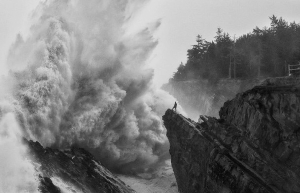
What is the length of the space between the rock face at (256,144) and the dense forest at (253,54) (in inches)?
857

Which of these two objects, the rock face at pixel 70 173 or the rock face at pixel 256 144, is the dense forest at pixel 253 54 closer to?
the rock face at pixel 256 144

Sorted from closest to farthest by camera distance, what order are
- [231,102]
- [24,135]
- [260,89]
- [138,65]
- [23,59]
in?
[260,89], [231,102], [24,135], [23,59], [138,65]

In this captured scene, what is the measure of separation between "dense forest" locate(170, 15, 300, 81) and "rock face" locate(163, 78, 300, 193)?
71.4 ft

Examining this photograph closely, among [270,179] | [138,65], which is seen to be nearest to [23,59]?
[138,65]

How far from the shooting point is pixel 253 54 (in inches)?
1805

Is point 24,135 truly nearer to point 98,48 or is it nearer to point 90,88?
point 90,88

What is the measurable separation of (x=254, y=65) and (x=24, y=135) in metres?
32.8

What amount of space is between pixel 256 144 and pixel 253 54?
30.1 metres

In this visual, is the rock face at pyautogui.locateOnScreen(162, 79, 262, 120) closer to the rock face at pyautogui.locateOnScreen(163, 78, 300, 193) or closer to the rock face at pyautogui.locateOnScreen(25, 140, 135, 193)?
the rock face at pyautogui.locateOnScreen(163, 78, 300, 193)

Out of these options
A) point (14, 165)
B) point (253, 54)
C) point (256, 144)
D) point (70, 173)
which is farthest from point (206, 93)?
point (14, 165)

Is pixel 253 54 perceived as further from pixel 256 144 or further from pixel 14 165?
pixel 14 165

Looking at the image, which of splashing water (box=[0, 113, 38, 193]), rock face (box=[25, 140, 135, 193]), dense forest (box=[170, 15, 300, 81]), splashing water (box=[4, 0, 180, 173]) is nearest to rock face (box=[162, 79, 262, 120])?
dense forest (box=[170, 15, 300, 81])

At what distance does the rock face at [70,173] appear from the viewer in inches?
872

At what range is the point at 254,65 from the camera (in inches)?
1811
